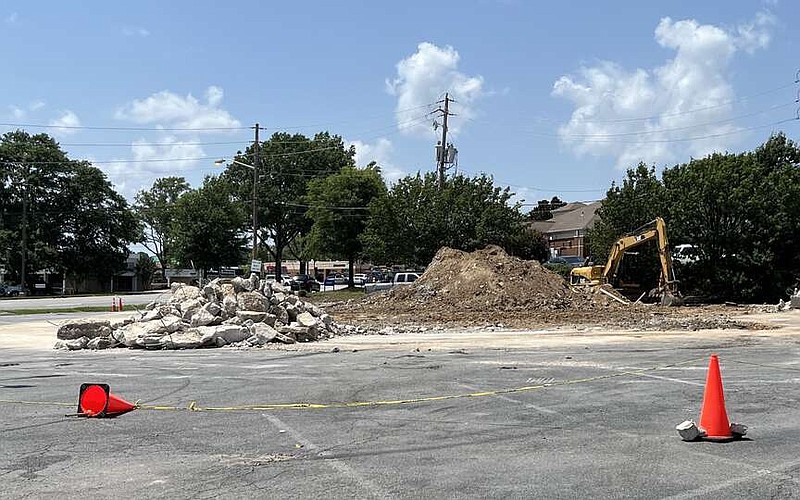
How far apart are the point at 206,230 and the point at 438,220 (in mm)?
30998

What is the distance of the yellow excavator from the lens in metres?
34.6

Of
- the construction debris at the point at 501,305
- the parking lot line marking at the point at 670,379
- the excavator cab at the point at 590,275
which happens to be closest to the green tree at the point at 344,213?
the excavator cab at the point at 590,275

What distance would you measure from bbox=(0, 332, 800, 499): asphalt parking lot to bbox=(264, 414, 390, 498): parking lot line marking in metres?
0.03

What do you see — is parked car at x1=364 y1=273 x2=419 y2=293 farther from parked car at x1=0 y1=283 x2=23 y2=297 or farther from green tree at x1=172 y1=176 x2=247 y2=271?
parked car at x1=0 y1=283 x2=23 y2=297

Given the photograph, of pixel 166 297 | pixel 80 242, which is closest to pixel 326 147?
pixel 80 242

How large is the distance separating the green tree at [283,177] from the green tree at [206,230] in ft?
22.3

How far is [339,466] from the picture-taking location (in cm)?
687

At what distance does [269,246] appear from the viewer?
92250mm

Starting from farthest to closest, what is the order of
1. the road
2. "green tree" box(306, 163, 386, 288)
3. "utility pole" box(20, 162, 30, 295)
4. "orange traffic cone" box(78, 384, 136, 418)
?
"utility pole" box(20, 162, 30, 295), "green tree" box(306, 163, 386, 288), the road, "orange traffic cone" box(78, 384, 136, 418)

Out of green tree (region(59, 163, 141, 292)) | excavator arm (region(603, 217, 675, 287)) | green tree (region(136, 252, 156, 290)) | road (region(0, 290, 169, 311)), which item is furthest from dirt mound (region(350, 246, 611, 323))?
green tree (region(136, 252, 156, 290))

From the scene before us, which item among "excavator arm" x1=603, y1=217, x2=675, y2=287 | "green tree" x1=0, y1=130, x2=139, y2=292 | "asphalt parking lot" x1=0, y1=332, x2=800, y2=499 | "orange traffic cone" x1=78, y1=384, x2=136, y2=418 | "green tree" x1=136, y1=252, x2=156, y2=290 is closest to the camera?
"asphalt parking lot" x1=0, y1=332, x2=800, y2=499

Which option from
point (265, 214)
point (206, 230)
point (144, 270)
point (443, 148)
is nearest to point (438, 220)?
point (443, 148)

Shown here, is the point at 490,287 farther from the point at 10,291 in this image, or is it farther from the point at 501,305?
the point at 10,291

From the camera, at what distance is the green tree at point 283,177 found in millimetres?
83188
